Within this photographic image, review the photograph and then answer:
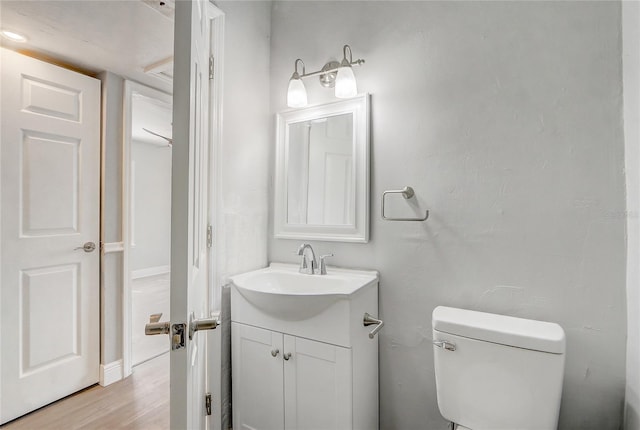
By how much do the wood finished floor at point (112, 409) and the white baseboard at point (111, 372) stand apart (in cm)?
3

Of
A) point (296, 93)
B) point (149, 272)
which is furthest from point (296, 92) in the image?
point (149, 272)

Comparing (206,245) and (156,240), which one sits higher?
(206,245)

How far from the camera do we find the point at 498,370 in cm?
109

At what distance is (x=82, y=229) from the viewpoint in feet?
6.60

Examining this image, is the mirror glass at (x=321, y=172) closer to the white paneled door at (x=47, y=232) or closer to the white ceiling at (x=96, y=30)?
the white ceiling at (x=96, y=30)

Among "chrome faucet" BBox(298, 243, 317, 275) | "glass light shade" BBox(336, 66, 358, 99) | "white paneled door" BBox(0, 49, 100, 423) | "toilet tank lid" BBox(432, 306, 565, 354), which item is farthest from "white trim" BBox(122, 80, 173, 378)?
"toilet tank lid" BBox(432, 306, 565, 354)

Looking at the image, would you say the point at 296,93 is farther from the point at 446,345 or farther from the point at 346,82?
the point at 446,345

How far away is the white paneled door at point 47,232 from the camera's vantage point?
1716 millimetres

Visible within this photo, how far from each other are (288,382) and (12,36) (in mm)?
2320

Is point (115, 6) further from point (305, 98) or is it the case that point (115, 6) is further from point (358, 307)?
point (358, 307)

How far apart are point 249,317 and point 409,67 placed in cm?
139

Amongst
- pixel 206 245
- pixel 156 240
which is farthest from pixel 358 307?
pixel 156 240

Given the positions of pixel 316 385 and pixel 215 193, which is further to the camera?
pixel 215 193

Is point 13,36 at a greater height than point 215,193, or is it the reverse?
point 13,36
